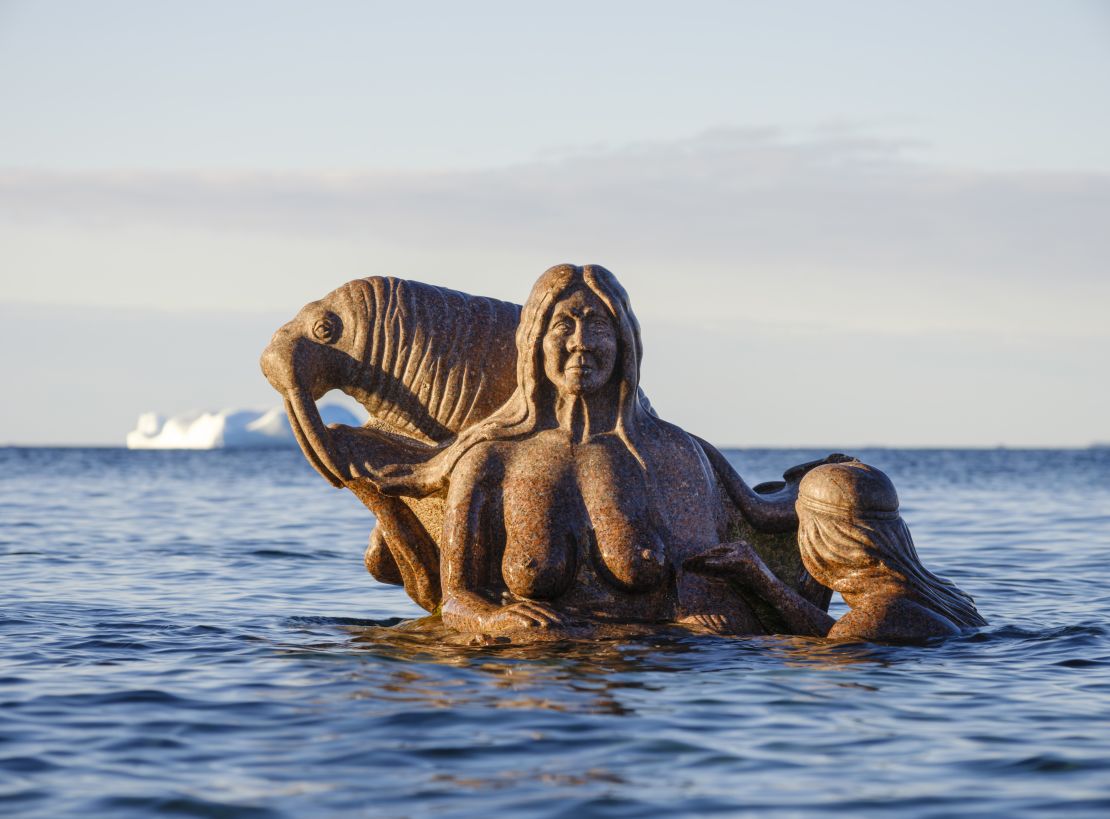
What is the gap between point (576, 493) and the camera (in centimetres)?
979

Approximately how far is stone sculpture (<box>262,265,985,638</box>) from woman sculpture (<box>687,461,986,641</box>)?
38 mm

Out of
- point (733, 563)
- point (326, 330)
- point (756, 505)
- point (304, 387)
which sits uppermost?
point (326, 330)

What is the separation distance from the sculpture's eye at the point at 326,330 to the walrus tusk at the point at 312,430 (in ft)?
1.20

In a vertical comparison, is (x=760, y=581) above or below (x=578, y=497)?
below

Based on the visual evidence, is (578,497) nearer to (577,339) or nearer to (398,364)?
(577,339)

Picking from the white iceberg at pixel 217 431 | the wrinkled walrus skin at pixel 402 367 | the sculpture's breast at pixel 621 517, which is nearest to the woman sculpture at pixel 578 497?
the sculpture's breast at pixel 621 517

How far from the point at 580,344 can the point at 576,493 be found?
0.88m

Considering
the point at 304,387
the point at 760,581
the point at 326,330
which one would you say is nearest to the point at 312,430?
the point at 304,387

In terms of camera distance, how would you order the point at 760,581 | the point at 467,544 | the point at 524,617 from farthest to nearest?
the point at 467,544 < the point at 760,581 < the point at 524,617

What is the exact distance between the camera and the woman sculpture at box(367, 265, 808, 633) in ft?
31.8

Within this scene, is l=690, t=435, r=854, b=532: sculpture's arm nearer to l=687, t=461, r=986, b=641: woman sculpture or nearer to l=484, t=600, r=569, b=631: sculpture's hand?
l=687, t=461, r=986, b=641: woman sculpture

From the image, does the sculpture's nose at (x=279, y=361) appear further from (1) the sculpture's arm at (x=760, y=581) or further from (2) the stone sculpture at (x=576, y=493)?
(1) the sculpture's arm at (x=760, y=581)

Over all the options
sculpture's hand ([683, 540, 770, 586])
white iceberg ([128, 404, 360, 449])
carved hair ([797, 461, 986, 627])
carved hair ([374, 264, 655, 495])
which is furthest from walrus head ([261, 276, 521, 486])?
white iceberg ([128, 404, 360, 449])

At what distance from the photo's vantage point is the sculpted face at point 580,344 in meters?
9.70
